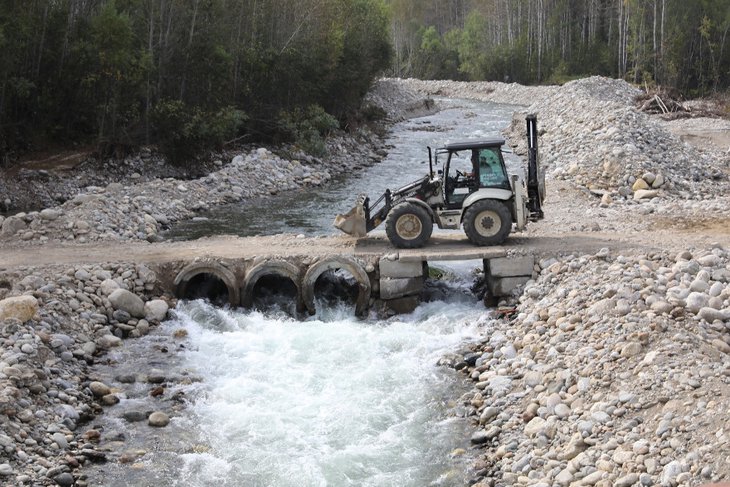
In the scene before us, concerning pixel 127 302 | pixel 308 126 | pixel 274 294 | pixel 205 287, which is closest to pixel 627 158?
pixel 274 294

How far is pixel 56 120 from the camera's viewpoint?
97.3 ft

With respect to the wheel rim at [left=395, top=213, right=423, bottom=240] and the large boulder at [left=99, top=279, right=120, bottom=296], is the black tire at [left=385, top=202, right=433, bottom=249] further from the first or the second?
the large boulder at [left=99, top=279, right=120, bottom=296]

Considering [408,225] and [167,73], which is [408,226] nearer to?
[408,225]

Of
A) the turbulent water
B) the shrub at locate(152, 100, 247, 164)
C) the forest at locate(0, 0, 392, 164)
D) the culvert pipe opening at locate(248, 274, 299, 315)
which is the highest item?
the forest at locate(0, 0, 392, 164)

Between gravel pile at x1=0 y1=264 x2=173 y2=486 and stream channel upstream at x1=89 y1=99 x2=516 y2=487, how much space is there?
1.24 feet

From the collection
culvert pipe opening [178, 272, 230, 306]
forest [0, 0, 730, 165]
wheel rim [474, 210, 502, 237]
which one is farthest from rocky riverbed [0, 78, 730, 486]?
forest [0, 0, 730, 165]

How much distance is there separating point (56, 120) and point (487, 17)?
215 ft

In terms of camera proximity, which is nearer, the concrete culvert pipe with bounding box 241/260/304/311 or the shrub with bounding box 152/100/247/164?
the concrete culvert pipe with bounding box 241/260/304/311

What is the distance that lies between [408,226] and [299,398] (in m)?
5.47

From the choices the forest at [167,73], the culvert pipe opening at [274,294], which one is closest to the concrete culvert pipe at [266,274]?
the culvert pipe opening at [274,294]

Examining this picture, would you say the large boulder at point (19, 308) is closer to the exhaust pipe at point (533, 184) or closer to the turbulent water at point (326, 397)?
the turbulent water at point (326, 397)

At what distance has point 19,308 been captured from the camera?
14172 mm

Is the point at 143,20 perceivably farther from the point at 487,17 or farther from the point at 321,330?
the point at 487,17

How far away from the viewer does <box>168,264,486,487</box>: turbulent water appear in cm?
1118
